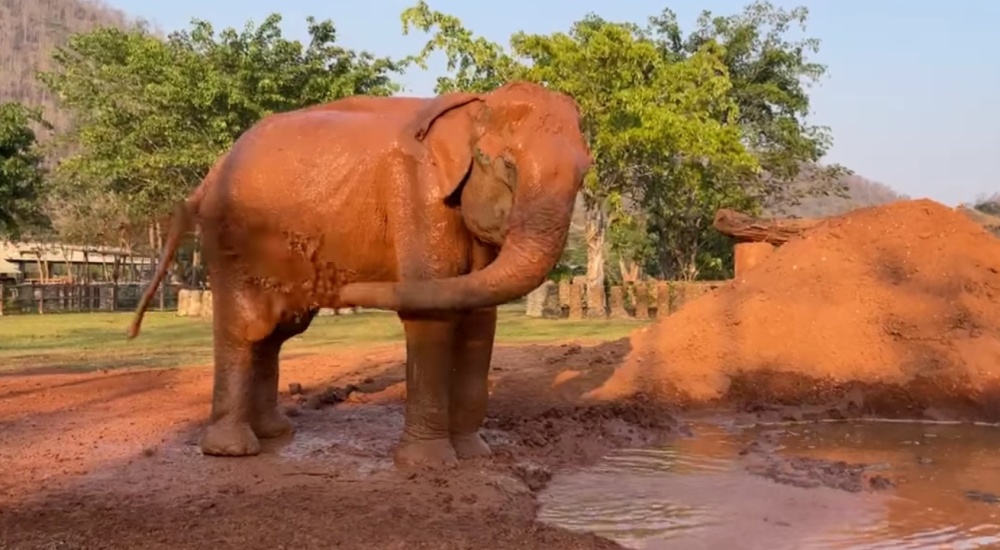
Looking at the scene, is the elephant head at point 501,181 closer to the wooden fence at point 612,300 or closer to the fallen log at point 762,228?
the fallen log at point 762,228

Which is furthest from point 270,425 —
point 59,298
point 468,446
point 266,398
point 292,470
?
point 59,298

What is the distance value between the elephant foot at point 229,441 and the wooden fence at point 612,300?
21.8 meters

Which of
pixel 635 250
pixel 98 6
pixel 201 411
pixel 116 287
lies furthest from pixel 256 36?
pixel 98 6

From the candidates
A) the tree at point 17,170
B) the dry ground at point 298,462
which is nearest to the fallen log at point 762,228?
the dry ground at point 298,462

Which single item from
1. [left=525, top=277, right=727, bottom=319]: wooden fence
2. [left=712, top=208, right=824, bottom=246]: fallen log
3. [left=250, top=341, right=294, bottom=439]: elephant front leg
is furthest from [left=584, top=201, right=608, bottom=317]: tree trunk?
[left=250, top=341, right=294, bottom=439]: elephant front leg

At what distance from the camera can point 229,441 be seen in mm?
7234

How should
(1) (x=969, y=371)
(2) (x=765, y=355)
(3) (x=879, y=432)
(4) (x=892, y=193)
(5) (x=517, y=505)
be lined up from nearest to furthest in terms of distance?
(5) (x=517, y=505) → (3) (x=879, y=432) → (1) (x=969, y=371) → (2) (x=765, y=355) → (4) (x=892, y=193)

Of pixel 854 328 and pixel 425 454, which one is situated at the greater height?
pixel 854 328

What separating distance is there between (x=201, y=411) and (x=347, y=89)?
72.1 ft

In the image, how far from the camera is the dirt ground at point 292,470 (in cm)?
523

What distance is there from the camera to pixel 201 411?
915cm

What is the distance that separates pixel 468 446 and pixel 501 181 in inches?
79.2

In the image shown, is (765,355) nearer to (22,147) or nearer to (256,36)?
(256,36)

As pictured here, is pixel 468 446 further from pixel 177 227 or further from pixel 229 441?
pixel 177 227
